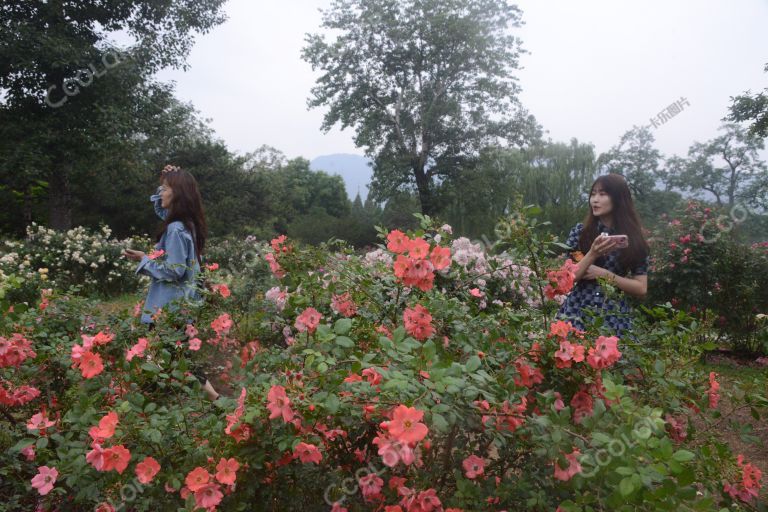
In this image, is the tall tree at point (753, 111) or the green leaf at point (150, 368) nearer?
the green leaf at point (150, 368)

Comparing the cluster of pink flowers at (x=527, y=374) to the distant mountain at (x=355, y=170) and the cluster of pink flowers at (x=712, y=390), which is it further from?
the distant mountain at (x=355, y=170)

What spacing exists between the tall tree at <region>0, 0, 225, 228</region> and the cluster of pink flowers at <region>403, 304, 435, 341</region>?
46.7 ft

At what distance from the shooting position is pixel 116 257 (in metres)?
8.75

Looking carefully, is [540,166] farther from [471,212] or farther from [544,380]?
[544,380]

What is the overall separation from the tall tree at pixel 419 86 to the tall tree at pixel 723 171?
25.3 m

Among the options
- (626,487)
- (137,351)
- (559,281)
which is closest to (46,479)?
(137,351)

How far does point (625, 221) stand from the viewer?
2.63 m

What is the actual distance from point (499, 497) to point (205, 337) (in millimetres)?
1632

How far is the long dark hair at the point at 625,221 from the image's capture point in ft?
8.32

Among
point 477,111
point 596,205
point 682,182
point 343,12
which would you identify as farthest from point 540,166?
point 596,205

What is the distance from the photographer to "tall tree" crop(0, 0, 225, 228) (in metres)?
13.3

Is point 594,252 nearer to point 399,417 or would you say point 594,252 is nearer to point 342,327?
point 342,327

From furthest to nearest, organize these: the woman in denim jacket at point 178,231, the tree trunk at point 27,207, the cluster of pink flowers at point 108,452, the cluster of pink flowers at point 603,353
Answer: the tree trunk at point 27,207
the woman in denim jacket at point 178,231
the cluster of pink flowers at point 603,353
the cluster of pink flowers at point 108,452

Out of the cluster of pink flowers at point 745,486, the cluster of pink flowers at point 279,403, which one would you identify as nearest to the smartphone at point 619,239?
the cluster of pink flowers at point 745,486
